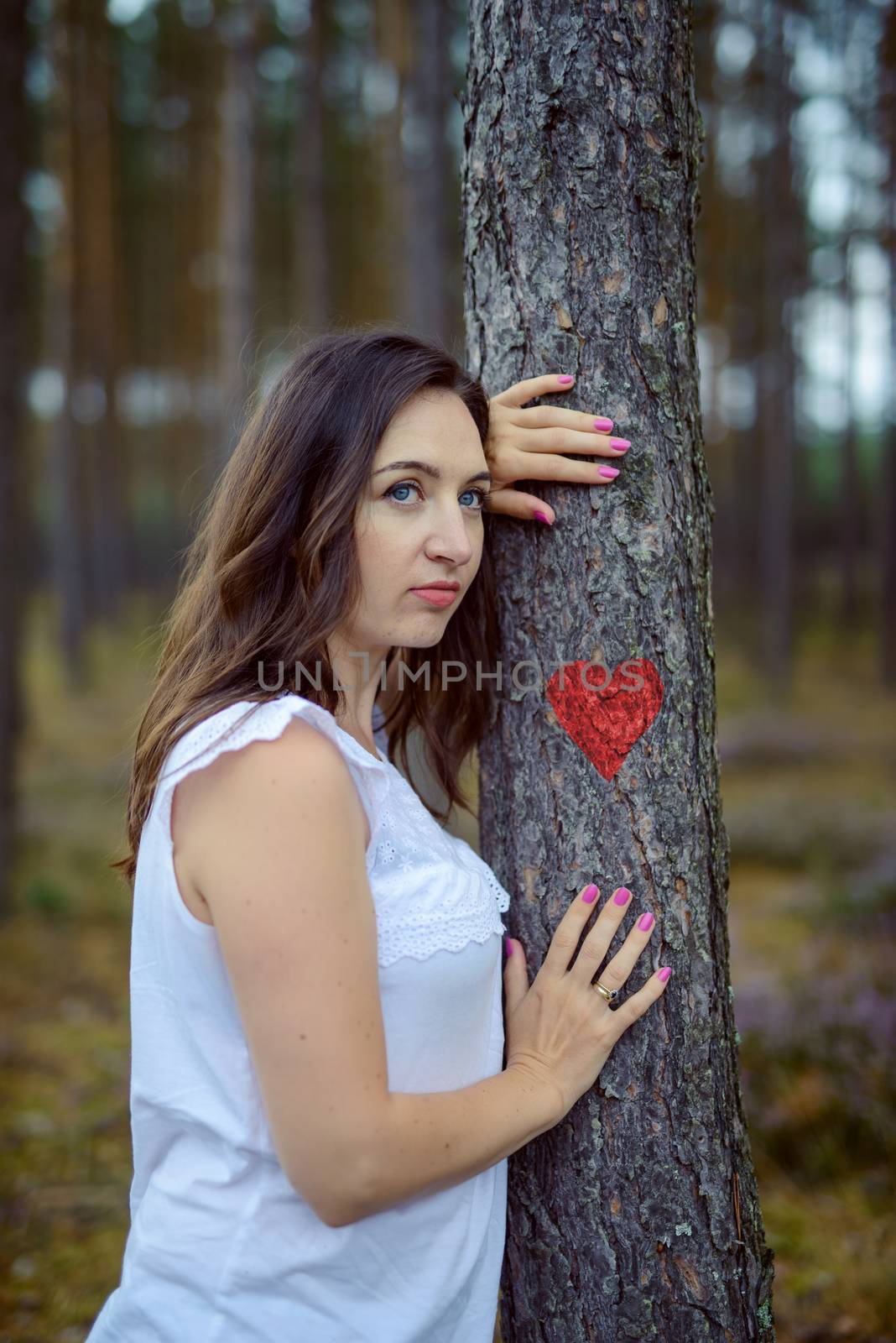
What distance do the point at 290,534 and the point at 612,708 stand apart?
0.67m

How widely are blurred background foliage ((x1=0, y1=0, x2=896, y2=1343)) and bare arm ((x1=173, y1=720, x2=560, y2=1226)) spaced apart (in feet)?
2.37

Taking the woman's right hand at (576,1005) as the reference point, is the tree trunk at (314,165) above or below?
above

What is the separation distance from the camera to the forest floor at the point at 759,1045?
3316 millimetres

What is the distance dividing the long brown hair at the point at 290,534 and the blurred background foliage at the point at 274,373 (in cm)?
29

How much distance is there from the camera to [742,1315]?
1.90 metres

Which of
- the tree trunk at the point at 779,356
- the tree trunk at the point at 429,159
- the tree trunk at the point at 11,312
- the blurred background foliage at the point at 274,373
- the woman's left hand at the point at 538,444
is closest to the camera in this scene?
the woman's left hand at the point at 538,444

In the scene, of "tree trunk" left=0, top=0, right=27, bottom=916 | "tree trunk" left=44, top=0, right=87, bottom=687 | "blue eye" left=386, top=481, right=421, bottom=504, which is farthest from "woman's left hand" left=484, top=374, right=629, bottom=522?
"tree trunk" left=44, top=0, right=87, bottom=687

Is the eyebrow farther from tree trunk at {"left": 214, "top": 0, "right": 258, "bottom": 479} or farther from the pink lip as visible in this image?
tree trunk at {"left": 214, "top": 0, "right": 258, "bottom": 479}

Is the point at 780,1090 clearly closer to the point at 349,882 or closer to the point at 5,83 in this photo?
the point at 349,882

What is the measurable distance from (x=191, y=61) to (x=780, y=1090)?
55.6ft

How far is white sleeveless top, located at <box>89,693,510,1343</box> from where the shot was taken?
1.55 metres

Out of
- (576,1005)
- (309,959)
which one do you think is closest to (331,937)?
(309,959)

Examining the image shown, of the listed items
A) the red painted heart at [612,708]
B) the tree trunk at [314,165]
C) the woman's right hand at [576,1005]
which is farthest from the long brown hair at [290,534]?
the tree trunk at [314,165]

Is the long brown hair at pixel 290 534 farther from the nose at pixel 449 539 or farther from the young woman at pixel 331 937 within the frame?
the nose at pixel 449 539
